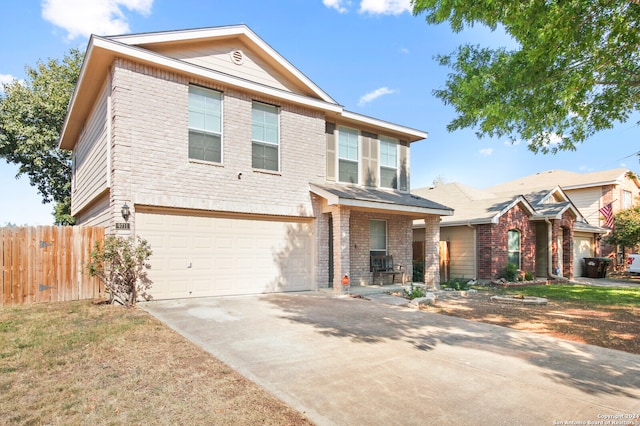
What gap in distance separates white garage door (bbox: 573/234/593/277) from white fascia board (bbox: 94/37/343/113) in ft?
57.2

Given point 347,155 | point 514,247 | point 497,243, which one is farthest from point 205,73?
point 514,247

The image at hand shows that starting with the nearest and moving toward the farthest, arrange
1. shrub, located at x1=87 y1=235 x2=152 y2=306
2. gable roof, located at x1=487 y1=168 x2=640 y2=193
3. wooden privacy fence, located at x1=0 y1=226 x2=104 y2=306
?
shrub, located at x1=87 y1=235 x2=152 y2=306, wooden privacy fence, located at x1=0 y1=226 x2=104 y2=306, gable roof, located at x1=487 y1=168 x2=640 y2=193

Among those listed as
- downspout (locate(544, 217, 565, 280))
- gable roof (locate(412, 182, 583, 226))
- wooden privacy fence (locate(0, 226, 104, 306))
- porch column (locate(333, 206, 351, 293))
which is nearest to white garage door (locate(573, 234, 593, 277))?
gable roof (locate(412, 182, 583, 226))

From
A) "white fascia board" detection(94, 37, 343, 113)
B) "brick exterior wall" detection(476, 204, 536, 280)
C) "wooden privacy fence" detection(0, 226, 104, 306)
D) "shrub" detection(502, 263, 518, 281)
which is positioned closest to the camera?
"white fascia board" detection(94, 37, 343, 113)

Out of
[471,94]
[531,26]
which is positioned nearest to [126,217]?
[471,94]

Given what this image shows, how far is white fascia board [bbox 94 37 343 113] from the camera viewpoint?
27.9 feet

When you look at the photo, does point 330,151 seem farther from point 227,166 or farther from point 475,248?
point 475,248

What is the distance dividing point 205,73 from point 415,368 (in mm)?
8700

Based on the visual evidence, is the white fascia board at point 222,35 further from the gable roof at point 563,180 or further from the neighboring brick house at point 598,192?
the neighboring brick house at point 598,192

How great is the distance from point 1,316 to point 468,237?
1605cm

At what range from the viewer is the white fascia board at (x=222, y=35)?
29.7 feet

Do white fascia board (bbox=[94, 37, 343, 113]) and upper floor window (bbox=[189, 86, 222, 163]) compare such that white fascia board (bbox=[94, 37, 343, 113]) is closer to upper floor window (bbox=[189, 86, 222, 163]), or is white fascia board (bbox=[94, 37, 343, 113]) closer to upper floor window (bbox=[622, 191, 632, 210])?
upper floor window (bbox=[189, 86, 222, 163])

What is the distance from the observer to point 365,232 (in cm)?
1340

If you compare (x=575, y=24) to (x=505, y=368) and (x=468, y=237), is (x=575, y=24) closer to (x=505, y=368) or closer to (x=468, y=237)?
(x=505, y=368)
